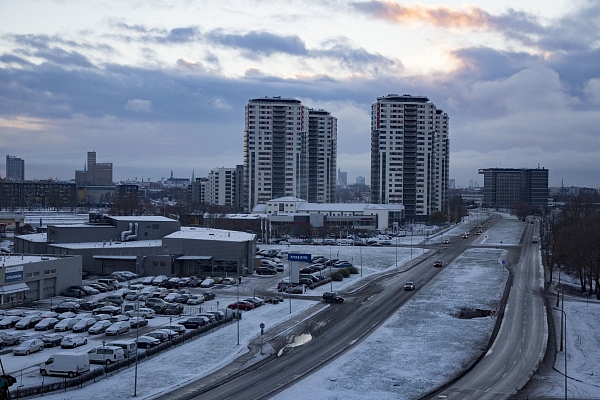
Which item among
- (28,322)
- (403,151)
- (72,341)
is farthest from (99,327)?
(403,151)

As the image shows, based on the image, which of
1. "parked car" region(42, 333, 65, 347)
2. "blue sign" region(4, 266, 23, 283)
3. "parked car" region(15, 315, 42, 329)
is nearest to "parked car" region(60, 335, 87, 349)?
"parked car" region(42, 333, 65, 347)

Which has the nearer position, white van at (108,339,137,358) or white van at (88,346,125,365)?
white van at (88,346,125,365)

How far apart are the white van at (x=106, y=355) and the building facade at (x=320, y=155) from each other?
89.2 meters

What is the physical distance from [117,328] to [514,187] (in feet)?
567

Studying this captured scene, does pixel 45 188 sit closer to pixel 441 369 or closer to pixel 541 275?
pixel 541 275

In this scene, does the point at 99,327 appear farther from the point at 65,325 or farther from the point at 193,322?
the point at 193,322

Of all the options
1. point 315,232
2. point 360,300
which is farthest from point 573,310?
point 315,232

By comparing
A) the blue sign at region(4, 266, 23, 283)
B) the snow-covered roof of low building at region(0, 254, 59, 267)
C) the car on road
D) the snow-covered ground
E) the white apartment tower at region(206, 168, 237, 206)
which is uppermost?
the white apartment tower at region(206, 168, 237, 206)

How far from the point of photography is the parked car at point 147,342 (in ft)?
74.5

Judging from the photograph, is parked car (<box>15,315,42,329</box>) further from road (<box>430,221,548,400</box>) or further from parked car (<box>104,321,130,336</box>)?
road (<box>430,221,548,400</box>)

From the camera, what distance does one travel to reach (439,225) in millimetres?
94000

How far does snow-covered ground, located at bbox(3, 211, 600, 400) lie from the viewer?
18.0 meters

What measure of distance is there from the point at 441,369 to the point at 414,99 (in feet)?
254

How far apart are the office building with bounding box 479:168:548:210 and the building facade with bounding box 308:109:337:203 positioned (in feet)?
256
